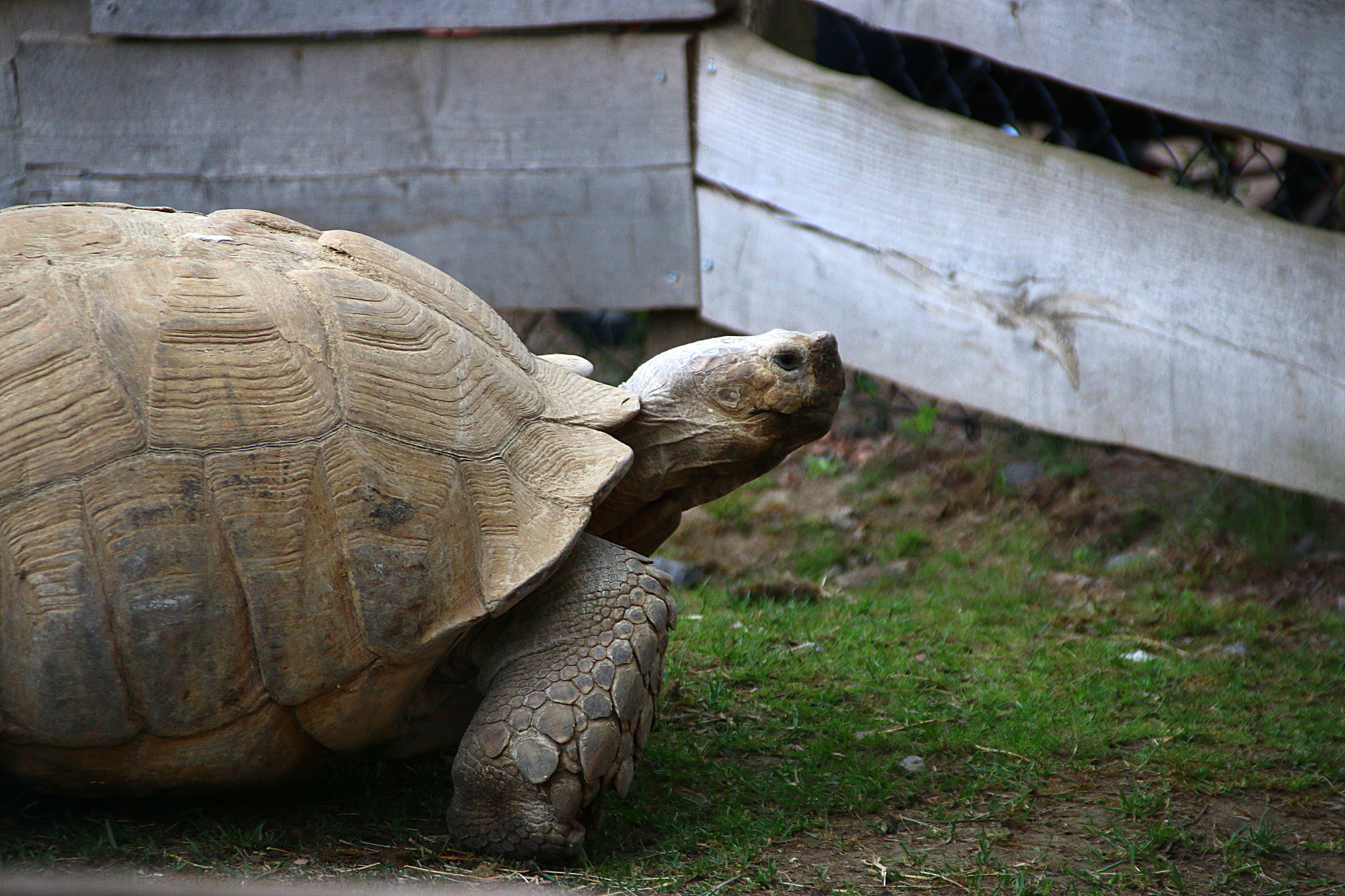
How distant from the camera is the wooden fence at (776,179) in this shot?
342 cm

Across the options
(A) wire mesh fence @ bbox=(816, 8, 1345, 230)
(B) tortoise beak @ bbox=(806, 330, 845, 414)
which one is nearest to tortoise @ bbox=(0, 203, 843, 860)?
(B) tortoise beak @ bbox=(806, 330, 845, 414)

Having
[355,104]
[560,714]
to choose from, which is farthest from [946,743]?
[355,104]

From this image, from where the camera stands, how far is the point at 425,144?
459cm

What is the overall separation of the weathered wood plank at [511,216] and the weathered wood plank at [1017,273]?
0.62 feet

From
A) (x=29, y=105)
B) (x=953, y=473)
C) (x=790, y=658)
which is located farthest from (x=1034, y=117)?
(x=29, y=105)

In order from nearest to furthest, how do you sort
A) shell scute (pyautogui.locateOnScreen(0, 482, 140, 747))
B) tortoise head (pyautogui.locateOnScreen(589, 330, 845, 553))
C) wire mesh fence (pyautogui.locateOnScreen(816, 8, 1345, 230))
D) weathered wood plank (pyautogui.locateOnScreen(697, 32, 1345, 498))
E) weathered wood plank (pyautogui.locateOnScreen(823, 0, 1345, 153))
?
shell scute (pyautogui.locateOnScreen(0, 482, 140, 747))
tortoise head (pyautogui.locateOnScreen(589, 330, 845, 553))
weathered wood plank (pyautogui.locateOnScreen(823, 0, 1345, 153))
weathered wood plank (pyautogui.locateOnScreen(697, 32, 1345, 498))
wire mesh fence (pyautogui.locateOnScreen(816, 8, 1345, 230))

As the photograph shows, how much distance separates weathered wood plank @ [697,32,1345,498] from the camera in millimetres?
3414

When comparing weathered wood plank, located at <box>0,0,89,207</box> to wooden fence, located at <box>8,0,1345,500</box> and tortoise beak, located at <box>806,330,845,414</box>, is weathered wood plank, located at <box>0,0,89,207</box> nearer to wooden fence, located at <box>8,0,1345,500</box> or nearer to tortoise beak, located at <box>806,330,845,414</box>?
wooden fence, located at <box>8,0,1345,500</box>

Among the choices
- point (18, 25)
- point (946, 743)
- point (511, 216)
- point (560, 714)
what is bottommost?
point (946, 743)

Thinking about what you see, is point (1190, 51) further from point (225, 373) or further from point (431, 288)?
point (225, 373)

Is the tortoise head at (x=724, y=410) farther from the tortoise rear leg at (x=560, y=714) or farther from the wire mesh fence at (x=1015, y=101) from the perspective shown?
the wire mesh fence at (x=1015, y=101)

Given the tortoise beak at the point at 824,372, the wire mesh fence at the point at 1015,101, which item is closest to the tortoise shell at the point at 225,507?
the tortoise beak at the point at 824,372

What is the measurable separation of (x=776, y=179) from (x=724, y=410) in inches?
79.7

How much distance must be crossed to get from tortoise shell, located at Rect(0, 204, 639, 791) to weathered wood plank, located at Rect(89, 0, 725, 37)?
242 cm
